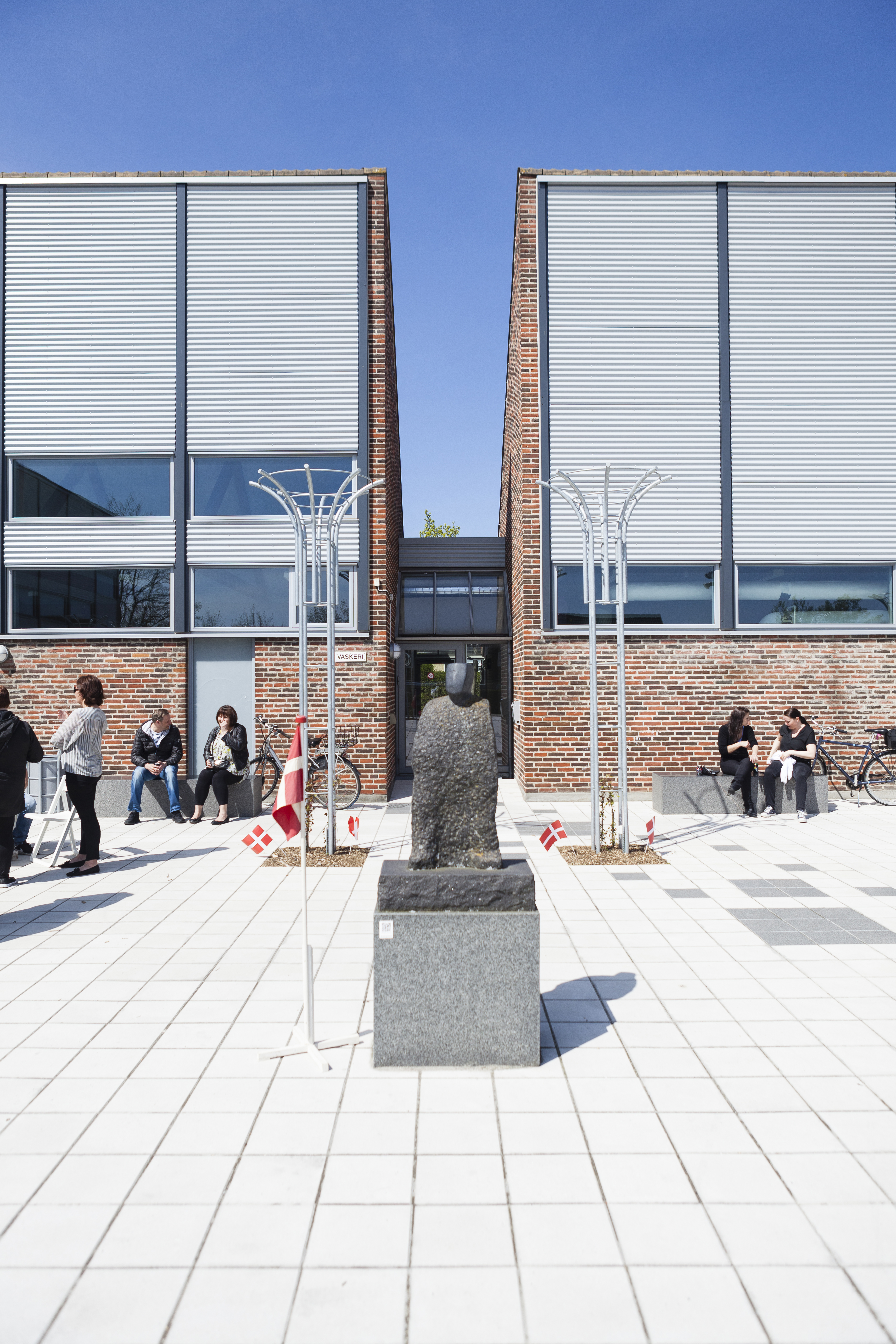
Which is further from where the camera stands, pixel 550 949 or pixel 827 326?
pixel 827 326

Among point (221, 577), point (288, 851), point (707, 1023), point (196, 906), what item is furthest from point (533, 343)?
point (707, 1023)

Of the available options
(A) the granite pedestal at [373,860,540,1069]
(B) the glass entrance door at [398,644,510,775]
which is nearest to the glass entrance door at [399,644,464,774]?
(B) the glass entrance door at [398,644,510,775]

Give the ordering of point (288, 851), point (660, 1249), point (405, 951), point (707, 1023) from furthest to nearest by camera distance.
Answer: point (288, 851), point (707, 1023), point (405, 951), point (660, 1249)

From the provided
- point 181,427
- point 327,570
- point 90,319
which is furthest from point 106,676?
point 90,319

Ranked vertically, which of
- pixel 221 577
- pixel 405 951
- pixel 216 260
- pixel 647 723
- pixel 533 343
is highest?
pixel 216 260

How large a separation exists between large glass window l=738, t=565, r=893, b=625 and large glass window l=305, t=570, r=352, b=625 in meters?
6.13

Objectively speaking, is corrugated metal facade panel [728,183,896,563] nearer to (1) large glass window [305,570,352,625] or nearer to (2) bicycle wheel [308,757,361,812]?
(1) large glass window [305,570,352,625]

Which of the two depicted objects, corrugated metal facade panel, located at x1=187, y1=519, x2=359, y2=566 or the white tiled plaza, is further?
corrugated metal facade panel, located at x1=187, y1=519, x2=359, y2=566

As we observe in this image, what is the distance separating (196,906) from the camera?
6.48 metres

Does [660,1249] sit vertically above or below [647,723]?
below

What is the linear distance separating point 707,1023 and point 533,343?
11073 millimetres

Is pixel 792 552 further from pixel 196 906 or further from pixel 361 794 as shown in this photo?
pixel 196 906

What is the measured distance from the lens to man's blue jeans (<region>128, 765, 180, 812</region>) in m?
10.5

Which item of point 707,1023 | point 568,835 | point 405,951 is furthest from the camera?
point 568,835
